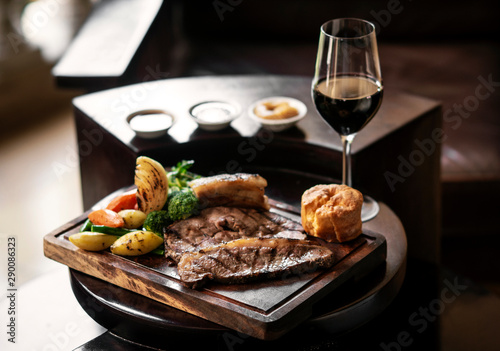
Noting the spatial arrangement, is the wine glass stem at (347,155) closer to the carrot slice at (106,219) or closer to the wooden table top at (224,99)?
the wooden table top at (224,99)

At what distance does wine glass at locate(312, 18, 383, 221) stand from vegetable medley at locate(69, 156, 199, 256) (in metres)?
0.48

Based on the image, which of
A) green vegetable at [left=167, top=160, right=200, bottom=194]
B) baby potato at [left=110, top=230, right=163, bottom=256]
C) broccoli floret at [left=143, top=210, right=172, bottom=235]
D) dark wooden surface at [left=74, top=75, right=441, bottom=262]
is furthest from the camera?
dark wooden surface at [left=74, top=75, right=441, bottom=262]

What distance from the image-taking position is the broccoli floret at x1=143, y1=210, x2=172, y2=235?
1916 millimetres

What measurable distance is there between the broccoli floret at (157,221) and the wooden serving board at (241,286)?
0.11 metres

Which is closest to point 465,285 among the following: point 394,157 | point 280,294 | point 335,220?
point 394,157

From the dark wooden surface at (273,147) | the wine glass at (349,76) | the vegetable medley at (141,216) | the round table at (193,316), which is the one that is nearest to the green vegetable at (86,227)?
the vegetable medley at (141,216)

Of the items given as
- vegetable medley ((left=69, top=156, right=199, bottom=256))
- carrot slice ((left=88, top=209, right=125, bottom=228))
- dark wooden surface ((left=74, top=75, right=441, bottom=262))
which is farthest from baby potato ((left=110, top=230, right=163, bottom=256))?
dark wooden surface ((left=74, top=75, right=441, bottom=262))

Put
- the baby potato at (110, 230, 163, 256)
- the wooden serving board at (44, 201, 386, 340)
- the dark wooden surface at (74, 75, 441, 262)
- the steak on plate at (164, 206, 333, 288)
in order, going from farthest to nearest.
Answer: the dark wooden surface at (74, 75, 441, 262) < the baby potato at (110, 230, 163, 256) < the steak on plate at (164, 206, 333, 288) < the wooden serving board at (44, 201, 386, 340)

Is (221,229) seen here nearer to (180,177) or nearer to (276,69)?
(180,177)

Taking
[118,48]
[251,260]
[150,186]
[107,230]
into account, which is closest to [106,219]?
[107,230]

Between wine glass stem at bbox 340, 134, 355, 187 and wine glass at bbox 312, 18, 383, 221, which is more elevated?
wine glass at bbox 312, 18, 383, 221

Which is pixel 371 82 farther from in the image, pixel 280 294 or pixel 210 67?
pixel 210 67

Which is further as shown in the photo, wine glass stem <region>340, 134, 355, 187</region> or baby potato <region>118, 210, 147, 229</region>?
wine glass stem <region>340, 134, 355, 187</region>

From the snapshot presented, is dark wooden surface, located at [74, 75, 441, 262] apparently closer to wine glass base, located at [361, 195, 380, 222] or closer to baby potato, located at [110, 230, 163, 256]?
wine glass base, located at [361, 195, 380, 222]
